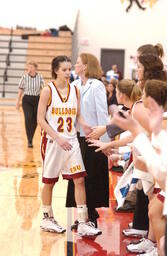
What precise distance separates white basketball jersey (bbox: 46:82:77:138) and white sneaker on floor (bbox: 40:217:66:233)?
0.81 metres

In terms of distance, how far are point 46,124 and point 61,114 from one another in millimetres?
175

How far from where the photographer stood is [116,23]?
2353 centimetres

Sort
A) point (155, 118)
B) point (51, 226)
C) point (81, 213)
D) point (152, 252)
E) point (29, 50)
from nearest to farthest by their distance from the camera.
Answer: point (155, 118)
point (152, 252)
point (81, 213)
point (51, 226)
point (29, 50)

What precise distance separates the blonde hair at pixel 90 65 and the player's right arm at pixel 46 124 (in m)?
0.44

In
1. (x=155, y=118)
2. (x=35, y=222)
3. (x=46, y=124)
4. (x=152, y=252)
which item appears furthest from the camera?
(x=35, y=222)

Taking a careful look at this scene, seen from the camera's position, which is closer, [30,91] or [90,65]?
[90,65]

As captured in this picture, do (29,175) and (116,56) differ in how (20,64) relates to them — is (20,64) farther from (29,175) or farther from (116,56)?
(29,175)

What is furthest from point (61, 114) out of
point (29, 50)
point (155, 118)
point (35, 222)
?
point (29, 50)

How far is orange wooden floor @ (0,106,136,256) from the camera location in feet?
15.7

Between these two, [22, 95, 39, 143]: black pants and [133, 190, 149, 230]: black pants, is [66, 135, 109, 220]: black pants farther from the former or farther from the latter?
[22, 95, 39, 143]: black pants

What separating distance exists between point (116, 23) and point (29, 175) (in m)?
16.4

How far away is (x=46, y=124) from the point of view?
5047 mm

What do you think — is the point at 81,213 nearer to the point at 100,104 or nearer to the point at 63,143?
the point at 63,143

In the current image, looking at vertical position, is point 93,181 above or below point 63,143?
below
